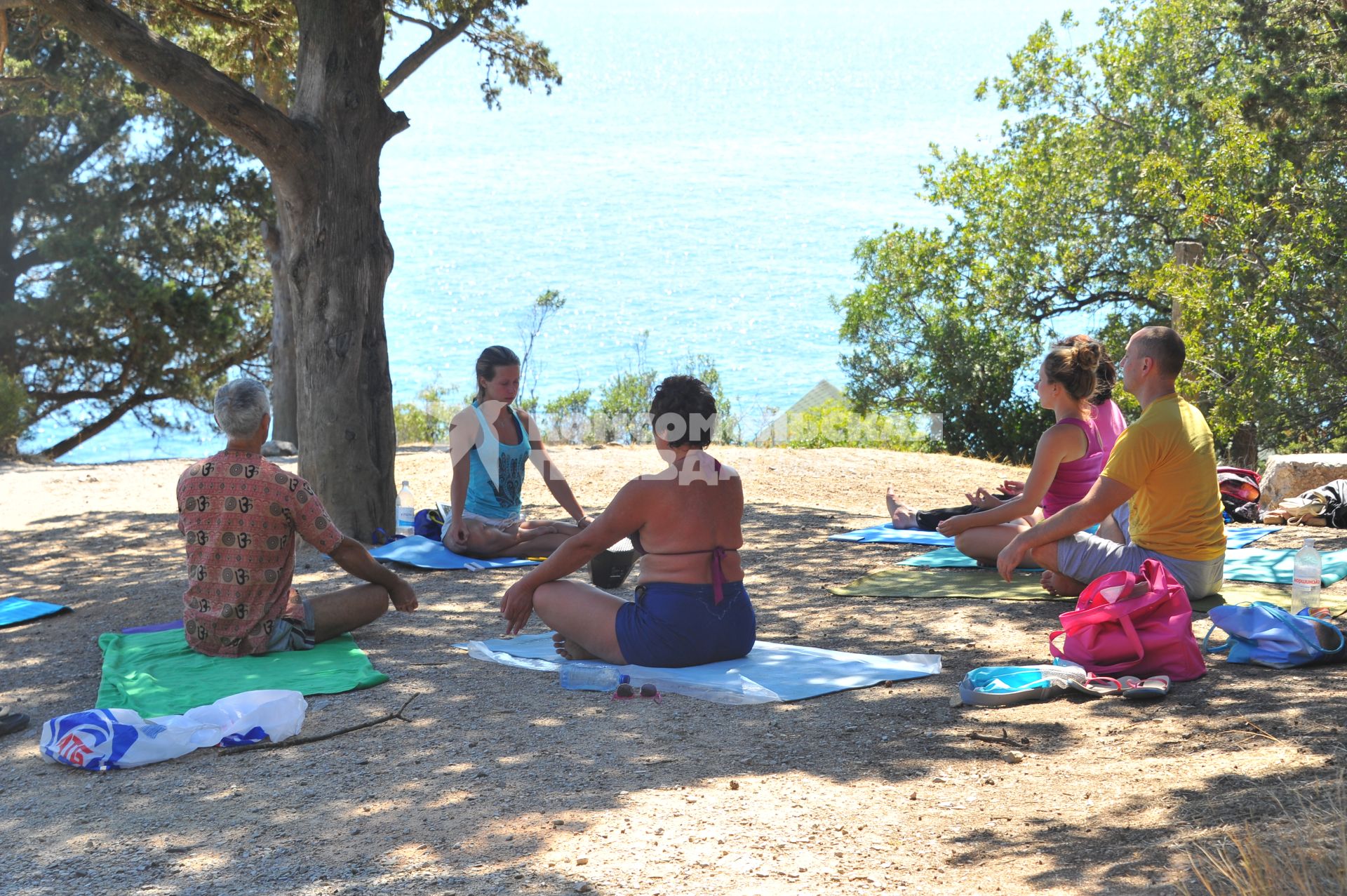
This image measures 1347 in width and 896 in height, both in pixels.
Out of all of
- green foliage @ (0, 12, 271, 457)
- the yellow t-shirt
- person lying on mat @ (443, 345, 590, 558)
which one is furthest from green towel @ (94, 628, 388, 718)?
green foliage @ (0, 12, 271, 457)

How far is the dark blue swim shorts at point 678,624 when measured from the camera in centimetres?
444

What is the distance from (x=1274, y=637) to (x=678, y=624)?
2.11 metres

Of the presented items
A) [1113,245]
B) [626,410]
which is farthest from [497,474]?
[1113,245]

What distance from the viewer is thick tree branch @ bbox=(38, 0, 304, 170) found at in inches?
249

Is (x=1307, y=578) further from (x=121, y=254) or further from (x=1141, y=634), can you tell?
(x=121, y=254)

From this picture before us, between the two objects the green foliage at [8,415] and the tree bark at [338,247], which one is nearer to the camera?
the tree bark at [338,247]

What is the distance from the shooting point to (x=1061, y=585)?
5.47 meters

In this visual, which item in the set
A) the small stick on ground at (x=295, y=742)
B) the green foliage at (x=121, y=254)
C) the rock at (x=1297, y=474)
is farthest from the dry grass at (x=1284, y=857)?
the green foliage at (x=121, y=254)

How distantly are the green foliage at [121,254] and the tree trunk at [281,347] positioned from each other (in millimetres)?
3002

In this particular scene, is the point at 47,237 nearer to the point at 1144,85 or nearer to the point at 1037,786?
the point at 1144,85

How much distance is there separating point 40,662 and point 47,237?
13.9 m

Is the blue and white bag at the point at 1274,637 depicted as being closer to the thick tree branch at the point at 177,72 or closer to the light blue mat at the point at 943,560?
the light blue mat at the point at 943,560

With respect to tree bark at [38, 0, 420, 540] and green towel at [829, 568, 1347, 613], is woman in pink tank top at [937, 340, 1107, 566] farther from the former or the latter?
tree bark at [38, 0, 420, 540]

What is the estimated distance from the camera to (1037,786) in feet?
11.0
